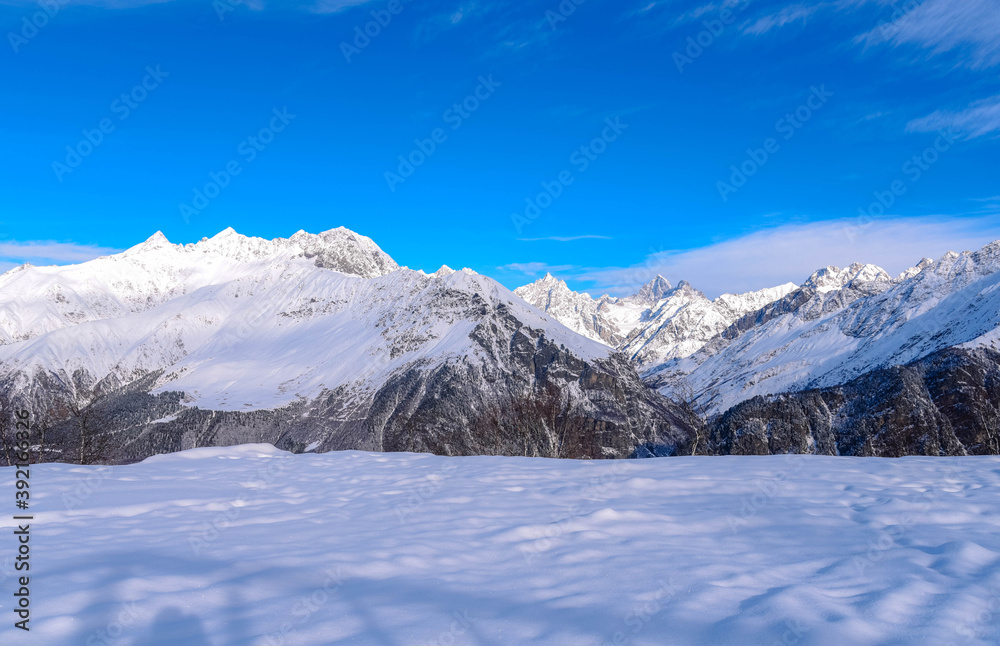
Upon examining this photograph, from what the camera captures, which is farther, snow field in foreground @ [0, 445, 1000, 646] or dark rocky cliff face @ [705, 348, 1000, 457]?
dark rocky cliff face @ [705, 348, 1000, 457]

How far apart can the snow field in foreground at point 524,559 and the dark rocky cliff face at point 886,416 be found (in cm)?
14763

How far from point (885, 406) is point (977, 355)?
158 ft

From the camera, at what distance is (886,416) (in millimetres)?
160750

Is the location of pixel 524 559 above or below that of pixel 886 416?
above

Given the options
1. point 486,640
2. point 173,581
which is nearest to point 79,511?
point 173,581

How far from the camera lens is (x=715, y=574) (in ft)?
24.4

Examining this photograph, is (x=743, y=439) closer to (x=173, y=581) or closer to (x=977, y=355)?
(x=977, y=355)

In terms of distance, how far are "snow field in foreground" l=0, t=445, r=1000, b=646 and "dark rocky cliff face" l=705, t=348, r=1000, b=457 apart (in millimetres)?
147630

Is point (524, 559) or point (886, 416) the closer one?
point (524, 559)

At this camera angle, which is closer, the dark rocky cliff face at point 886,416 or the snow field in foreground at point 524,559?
the snow field in foreground at point 524,559

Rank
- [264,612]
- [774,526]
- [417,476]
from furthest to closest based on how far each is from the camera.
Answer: [417,476] → [774,526] → [264,612]

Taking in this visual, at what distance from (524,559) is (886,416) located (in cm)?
18878

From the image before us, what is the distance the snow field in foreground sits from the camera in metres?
6.02

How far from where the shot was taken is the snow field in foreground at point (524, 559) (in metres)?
6.02
